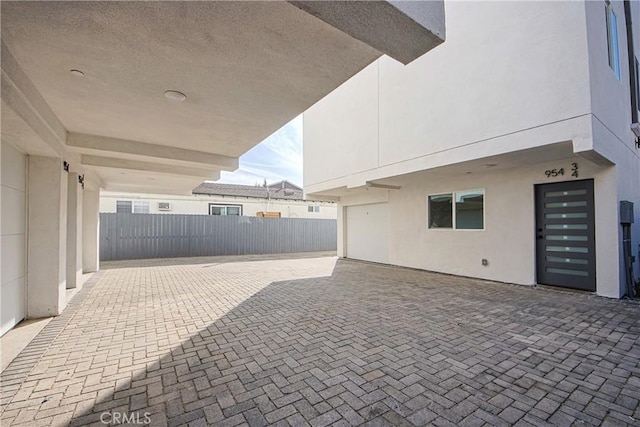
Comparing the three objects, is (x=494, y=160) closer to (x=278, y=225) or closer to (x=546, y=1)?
(x=546, y=1)

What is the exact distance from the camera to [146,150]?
558cm

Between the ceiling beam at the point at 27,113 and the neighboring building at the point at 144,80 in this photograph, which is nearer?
the neighboring building at the point at 144,80

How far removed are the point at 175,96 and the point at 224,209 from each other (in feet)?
46.5

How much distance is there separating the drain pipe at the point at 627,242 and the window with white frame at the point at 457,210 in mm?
2470

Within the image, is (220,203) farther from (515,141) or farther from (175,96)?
(515,141)

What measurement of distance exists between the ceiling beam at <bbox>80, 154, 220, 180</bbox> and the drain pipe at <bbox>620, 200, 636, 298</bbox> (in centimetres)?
890

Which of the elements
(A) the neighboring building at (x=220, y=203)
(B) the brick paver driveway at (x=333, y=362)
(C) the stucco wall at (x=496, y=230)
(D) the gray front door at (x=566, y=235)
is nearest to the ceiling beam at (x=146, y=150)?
(B) the brick paver driveway at (x=333, y=362)

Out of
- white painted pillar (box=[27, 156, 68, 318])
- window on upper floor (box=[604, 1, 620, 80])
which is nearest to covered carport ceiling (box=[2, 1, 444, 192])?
white painted pillar (box=[27, 156, 68, 318])

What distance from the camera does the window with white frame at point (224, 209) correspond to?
16.8 metres

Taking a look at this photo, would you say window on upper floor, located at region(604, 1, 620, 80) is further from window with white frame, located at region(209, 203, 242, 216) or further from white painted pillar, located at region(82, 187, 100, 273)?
window with white frame, located at region(209, 203, 242, 216)

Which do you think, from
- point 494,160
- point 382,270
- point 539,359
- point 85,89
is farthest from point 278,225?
point 539,359

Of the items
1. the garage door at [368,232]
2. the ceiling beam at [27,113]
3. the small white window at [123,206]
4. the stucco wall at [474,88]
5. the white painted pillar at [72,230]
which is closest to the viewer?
the ceiling beam at [27,113]
